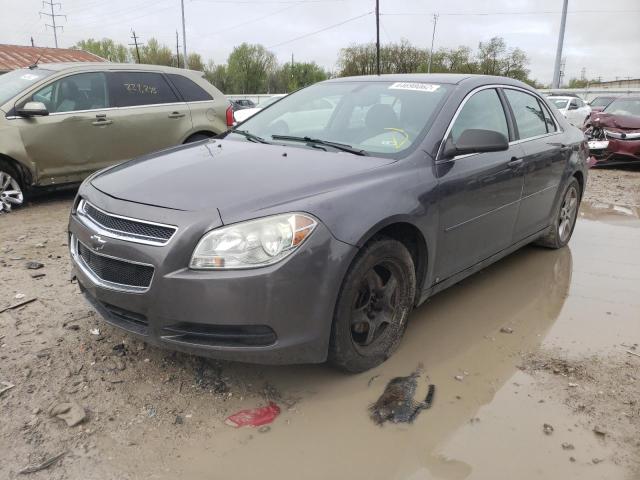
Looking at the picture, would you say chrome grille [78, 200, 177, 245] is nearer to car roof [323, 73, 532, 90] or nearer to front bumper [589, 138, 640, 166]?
car roof [323, 73, 532, 90]

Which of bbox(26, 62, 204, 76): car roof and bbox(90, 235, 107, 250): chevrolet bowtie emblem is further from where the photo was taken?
bbox(26, 62, 204, 76): car roof

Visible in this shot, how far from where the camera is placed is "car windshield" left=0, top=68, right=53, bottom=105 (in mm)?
6219

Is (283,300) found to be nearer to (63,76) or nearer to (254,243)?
(254,243)

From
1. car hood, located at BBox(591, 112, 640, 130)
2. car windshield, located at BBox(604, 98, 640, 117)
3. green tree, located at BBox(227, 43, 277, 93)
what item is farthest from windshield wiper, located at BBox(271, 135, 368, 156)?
green tree, located at BBox(227, 43, 277, 93)

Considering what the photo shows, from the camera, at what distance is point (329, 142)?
3434 mm

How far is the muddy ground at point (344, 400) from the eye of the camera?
92.3 inches

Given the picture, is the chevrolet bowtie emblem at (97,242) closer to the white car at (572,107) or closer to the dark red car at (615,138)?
the dark red car at (615,138)

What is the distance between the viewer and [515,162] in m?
3.96

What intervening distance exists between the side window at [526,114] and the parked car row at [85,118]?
4.45 m

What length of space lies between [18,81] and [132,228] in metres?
5.13

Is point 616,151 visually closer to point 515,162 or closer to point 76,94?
point 515,162

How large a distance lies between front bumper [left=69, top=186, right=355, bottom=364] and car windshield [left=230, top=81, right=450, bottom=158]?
3.47ft

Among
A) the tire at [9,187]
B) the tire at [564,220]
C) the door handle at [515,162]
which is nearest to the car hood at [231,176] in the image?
the door handle at [515,162]

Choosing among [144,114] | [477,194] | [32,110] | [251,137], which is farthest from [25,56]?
[477,194]
